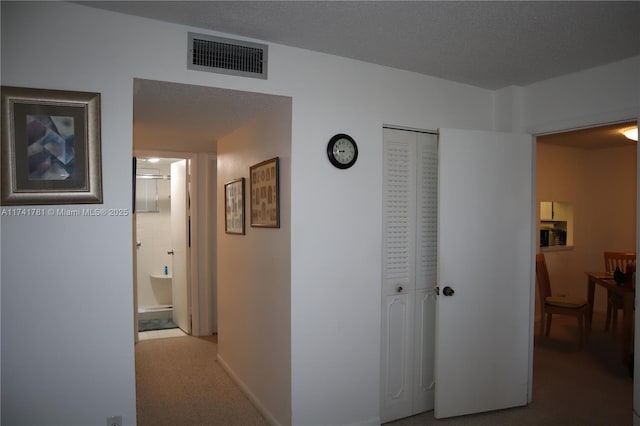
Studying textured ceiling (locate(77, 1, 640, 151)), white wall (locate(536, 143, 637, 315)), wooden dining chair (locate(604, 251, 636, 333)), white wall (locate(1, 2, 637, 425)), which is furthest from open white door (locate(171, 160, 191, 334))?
wooden dining chair (locate(604, 251, 636, 333))

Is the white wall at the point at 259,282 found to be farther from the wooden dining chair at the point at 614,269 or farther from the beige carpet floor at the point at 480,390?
the wooden dining chair at the point at 614,269

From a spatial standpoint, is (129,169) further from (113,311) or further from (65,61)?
(113,311)

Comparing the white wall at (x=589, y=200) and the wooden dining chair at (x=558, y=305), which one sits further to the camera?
the white wall at (x=589, y=200)

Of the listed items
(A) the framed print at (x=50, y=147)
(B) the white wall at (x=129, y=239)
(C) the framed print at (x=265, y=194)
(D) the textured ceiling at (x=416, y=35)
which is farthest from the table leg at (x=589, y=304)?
(A) the framed print at (x=50, y=147)

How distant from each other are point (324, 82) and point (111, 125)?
1.24m

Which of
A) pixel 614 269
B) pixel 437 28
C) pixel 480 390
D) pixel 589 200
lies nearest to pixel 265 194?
pixel 437 28

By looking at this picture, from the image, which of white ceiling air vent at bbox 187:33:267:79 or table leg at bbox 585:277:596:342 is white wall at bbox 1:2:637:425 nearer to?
white ceiling air vent at bbox 187:33:267:79

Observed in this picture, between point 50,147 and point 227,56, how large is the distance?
0.99 m

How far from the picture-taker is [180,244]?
5.42 m

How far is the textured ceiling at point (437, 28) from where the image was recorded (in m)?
2.08

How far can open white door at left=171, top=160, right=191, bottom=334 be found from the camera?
5.21 metres

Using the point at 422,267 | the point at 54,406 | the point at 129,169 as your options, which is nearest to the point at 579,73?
the point at 422,267

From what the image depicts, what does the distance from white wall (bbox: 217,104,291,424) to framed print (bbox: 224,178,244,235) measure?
6 centimetres

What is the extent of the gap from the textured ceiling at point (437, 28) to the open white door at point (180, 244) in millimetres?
3159
